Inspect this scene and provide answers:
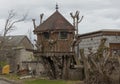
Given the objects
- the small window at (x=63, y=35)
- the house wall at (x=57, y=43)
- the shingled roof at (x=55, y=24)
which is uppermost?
the shingled roof at (x=55, y=24)

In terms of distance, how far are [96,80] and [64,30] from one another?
12.1m

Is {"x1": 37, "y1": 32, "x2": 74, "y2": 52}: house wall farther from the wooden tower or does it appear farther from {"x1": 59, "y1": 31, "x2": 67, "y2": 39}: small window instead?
{"x1": 59, "y1": 31, "x2": 67, "y2": 39}: small window

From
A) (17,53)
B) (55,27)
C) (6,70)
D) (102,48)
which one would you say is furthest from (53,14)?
(17,53)

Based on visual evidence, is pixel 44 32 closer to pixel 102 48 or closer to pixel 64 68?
pixel 64 68

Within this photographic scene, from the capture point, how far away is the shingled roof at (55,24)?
3663cm

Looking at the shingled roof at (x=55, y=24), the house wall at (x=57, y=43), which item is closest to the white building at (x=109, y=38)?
the house wall at (x=57, y=43)

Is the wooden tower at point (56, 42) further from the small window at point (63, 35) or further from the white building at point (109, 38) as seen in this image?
the white building at point (109, 38)

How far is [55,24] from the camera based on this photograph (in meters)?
36.7

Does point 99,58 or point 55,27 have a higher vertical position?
point 55,27

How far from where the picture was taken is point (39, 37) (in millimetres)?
37625

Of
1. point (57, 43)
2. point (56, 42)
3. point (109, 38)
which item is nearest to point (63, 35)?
point (57, 43)

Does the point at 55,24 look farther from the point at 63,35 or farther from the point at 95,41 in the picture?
the point at 95,41

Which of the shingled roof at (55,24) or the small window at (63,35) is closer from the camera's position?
the small window at (63,35)

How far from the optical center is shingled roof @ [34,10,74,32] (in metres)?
36.6
